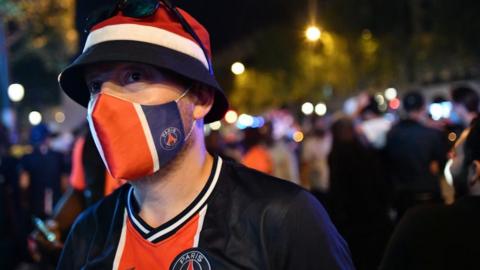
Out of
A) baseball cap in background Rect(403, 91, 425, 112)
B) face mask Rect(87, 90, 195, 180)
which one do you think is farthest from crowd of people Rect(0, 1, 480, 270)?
baseball cap in background Rect(403, 91, 425, 112)

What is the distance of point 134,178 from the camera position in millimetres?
2172

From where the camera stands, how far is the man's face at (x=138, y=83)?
218 centimetres

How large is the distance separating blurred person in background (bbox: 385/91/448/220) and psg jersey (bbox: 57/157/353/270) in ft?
16.4

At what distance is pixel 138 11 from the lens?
2.21 metres

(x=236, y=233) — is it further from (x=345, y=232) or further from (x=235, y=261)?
(x=345, y=232)

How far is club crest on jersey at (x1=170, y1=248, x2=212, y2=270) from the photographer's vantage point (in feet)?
6.89

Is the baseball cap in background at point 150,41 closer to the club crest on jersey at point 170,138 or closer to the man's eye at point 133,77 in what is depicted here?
the man's eye at point 133,77

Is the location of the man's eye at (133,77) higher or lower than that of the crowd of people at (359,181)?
higher

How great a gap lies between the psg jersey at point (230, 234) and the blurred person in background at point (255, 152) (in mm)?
5889

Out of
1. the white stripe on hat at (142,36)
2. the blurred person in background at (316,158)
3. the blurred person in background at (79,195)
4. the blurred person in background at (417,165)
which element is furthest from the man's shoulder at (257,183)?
the blurred person in background at (316,158)

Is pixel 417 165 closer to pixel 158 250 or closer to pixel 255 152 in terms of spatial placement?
pixel 255 152

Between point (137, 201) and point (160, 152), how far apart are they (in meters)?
0.30

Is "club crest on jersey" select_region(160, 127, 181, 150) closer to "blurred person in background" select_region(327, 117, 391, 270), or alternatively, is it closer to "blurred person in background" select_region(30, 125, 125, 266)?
"blurred person in background" select_region(30, 125, 125, 266)

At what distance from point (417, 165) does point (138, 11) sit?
210 inches
